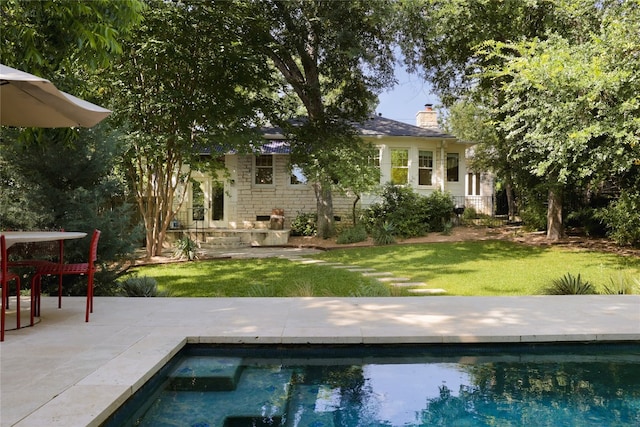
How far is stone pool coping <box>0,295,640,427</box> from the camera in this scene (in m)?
3.17

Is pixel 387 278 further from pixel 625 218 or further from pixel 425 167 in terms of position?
pixel 425 167

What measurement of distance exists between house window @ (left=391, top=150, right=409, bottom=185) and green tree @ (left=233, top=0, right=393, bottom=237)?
124 inches

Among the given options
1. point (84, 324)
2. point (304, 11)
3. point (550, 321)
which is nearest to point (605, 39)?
point (550, 321)

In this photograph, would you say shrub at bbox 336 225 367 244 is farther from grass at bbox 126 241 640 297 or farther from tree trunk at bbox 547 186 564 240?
tree trunk at bbox 547 186 564 240

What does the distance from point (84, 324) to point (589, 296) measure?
6.72m

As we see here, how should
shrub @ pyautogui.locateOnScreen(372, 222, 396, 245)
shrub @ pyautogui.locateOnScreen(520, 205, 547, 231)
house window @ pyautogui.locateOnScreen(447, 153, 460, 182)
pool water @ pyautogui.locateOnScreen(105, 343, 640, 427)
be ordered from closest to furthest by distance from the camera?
pool water @ pyautogui.locateOnScreen(105, 343, 640, 427), shrub @ pyautogui.locateOnScreen(372, 222, 396, 245), shrub @ pyautogui.locateOnScreen(520, 205, 547, 231), house window @ pyautogui.locateOnScreen(447, 153, 460, 182)

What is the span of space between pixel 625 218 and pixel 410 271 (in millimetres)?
6633

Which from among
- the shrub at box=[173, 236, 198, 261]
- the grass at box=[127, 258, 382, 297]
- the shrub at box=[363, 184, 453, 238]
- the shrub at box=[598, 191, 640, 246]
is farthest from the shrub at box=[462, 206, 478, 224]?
the shrub at box=[173, 236, 198, 261]

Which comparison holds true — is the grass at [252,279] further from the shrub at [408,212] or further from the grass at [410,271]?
the shrub at [408,212]

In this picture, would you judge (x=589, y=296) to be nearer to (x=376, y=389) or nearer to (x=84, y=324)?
(x=376, y=389)

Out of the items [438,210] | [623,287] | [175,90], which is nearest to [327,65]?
[175,90]

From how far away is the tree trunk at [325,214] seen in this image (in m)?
17.2

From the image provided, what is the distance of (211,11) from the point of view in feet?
37.9

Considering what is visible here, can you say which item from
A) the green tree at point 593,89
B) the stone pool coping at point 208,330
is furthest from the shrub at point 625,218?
the stone pool coping at point 208,330
